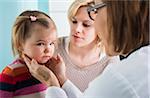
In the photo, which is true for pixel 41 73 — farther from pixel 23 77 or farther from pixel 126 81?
pixel 126 81

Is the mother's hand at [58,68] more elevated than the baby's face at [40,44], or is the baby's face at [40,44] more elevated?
the baby's face at [40,44]

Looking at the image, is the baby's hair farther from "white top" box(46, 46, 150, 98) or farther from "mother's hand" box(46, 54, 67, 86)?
"white top" box(46, 46, 150, 98)

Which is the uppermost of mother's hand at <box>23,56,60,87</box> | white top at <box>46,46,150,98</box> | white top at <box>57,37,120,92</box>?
white top at <box>46,46,150,98</box>

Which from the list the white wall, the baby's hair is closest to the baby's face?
the baby's hair

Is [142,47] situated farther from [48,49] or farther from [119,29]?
[48,49]

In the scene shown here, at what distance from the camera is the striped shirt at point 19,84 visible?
0.89m

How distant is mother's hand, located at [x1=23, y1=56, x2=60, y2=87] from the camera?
0.81m

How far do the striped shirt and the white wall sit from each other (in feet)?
0.79

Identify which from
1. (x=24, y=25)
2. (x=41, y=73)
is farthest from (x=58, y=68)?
Answer: (x=24, y=25)

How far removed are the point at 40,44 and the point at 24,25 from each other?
0.08 m

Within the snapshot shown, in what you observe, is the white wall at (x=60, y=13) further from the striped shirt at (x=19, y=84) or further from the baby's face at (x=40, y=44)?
the striped shirt at (x=19, y=84)

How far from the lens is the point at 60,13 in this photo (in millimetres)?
1101

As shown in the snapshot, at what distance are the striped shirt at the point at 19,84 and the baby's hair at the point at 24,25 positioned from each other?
0.08 metres

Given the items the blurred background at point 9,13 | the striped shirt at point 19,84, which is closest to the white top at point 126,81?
the striped shirt at point 19,84
